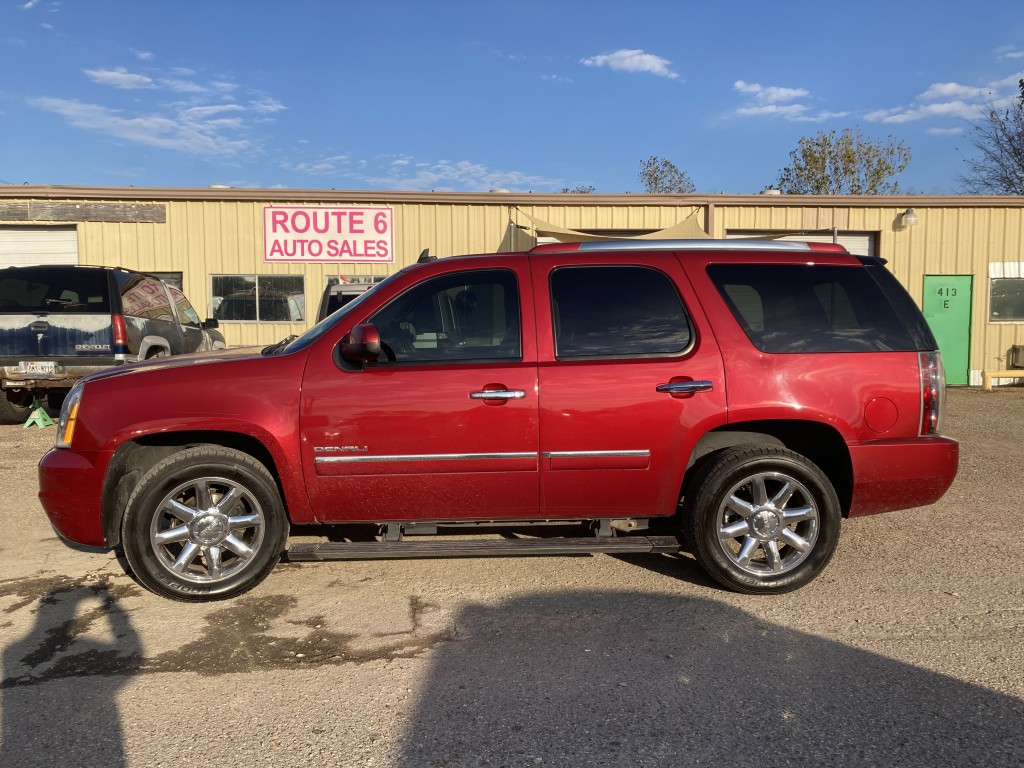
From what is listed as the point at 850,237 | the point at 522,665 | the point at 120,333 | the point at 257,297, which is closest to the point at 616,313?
the point at 522,665

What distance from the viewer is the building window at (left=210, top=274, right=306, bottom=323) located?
1464 cm

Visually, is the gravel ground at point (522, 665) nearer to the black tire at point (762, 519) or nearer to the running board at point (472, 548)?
the black tire at point (762, 519)

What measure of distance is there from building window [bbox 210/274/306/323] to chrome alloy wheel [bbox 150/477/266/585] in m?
11.4

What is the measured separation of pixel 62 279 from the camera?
9234 millimetres

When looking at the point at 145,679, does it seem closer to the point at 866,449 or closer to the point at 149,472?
the point at 149,472

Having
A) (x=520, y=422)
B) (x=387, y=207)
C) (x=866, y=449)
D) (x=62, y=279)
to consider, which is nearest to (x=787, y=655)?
(x=866, y=449)

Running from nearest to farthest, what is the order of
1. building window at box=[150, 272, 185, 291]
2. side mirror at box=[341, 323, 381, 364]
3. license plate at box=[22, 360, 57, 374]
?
1. side mirror at box=[341, 323, 381, 364]
2. license plate at box=[22, 360, 57, 374]
3. building window at box=[150, 272, 185, 291]

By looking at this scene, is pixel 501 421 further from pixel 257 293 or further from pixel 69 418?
pixel 257 293

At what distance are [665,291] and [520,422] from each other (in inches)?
43.2

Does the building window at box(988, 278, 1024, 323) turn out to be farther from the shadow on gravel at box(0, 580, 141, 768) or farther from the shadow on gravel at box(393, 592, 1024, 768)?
the shadow on gravel at box(0, 580, 141, 768)

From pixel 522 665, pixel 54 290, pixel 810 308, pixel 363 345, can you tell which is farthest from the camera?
pixel 54 290

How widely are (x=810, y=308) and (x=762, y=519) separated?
1.20m

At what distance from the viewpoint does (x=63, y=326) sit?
902 cm

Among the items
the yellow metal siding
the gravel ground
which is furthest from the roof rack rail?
the yellow metal siding
